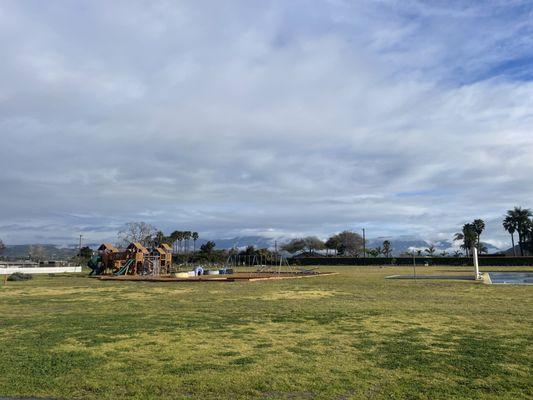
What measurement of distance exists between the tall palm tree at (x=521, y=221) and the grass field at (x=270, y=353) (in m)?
92.0

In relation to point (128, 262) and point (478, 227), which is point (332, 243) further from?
point (128, 262)

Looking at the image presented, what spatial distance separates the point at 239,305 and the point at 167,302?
9.97ft

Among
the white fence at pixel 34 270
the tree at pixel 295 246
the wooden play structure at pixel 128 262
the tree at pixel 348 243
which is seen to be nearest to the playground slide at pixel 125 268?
the wooden play structure at pixel 128 262

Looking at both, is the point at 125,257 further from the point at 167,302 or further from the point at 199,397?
the point at 199,397

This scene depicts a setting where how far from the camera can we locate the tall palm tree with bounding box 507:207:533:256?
94119 mm

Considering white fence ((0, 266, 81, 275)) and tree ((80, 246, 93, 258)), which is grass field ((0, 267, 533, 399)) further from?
tree ((80, 246, 93, 258))

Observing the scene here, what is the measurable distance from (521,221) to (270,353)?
102m

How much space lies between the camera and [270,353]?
7.88 meters

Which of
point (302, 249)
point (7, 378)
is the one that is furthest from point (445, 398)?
point (302, 249)

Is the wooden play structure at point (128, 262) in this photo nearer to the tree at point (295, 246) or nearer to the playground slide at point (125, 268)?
the playground slide at point (125, 268)

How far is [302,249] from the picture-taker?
122 meters

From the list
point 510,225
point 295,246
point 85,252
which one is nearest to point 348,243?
point 295,246

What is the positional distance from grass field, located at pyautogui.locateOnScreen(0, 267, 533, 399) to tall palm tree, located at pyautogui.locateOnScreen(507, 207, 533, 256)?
91958 mm

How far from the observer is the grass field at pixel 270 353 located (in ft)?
19.1
